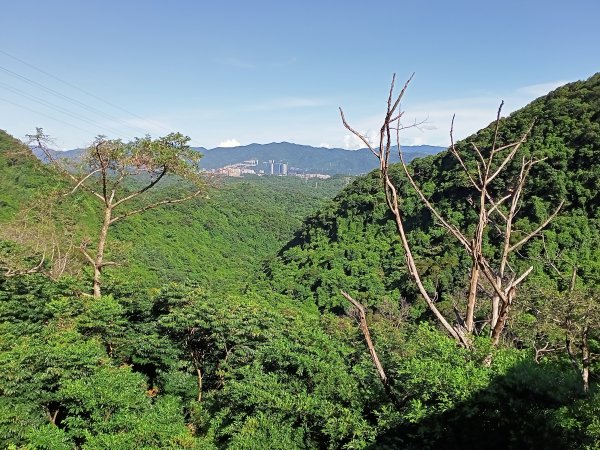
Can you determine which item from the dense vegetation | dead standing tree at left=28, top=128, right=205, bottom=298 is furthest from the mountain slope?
dead standing tree at left=28, top=128, right=205, bottom=298

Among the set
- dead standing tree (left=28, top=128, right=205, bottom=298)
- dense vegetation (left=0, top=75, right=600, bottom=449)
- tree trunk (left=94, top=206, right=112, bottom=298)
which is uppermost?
dead standing tree (left=28, top=128, right=205, bottom=298)

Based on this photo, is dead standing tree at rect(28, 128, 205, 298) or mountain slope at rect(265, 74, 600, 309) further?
mountain slope at rect(265, 74, 600, 309)

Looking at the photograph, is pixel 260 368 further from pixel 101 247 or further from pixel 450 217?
pixel 450 217

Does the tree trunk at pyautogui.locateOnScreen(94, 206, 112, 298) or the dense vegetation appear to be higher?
the tree trunk at pyautogui.locateOnScreen(94, 206, 112, 298)

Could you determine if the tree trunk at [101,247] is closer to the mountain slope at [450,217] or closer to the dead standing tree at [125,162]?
the dead standing tree at [125,162]

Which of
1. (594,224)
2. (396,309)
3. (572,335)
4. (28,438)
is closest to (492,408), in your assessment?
(572,335)

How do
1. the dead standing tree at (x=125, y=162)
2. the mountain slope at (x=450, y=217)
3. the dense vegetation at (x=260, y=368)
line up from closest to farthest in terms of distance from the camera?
the dense vegetation at (x=260, y=368), the dead standing tree at (x=125, y=162), the mountain slope at (x=450, y=217)

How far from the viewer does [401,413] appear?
543 cm

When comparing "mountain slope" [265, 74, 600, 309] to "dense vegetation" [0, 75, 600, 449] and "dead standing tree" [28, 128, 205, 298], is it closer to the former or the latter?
"dense vegetation" [0, 75, 600, 449]

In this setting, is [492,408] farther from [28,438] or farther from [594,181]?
[594,181]

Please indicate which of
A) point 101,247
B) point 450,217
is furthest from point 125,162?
point 450,217

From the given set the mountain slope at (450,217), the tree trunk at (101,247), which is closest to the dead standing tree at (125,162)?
the tree trunk at (101,247)

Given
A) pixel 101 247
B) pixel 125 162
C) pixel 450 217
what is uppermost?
pixel 125 162

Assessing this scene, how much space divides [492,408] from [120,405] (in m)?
6.40
